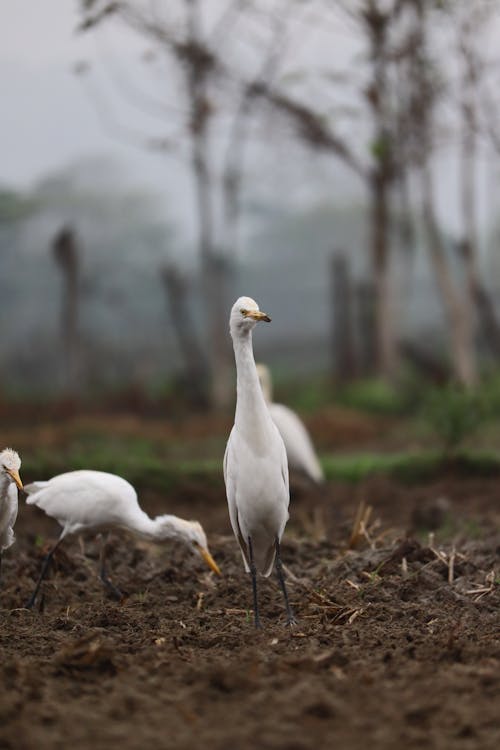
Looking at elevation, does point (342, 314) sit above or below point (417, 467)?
above

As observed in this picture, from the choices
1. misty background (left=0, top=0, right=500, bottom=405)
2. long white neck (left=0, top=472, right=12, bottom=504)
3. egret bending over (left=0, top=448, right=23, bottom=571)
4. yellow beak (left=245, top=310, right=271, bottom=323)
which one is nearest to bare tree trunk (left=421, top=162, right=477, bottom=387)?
misty background (left=0, top=0, right=500, bottom=405)

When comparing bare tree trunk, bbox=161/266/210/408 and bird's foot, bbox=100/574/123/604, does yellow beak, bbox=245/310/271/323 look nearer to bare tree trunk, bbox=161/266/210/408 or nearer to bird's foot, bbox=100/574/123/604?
bird's foot, bbox=100/574/123/604

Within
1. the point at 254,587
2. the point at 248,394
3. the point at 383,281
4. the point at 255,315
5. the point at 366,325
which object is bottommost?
the point at 254,587

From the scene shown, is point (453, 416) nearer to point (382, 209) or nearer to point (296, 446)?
point (296, 446)

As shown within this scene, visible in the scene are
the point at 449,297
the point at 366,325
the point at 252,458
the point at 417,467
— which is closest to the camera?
the point at 252,458

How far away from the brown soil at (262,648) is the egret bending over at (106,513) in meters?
0.34

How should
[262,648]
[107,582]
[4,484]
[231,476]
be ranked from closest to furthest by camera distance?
[262,648], [231,476], [4,484], [107,582]

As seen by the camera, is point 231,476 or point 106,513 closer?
point 231,476

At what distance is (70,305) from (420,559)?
42.1ft

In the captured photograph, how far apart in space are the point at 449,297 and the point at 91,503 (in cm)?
1267

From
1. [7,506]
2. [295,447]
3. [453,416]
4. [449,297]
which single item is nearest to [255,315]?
[7,506]

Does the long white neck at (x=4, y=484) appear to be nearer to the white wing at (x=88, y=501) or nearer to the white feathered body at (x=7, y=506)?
the white feathered body at (x=7, y=506)

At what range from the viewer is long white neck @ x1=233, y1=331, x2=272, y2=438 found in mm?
6137

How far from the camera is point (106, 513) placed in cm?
710
